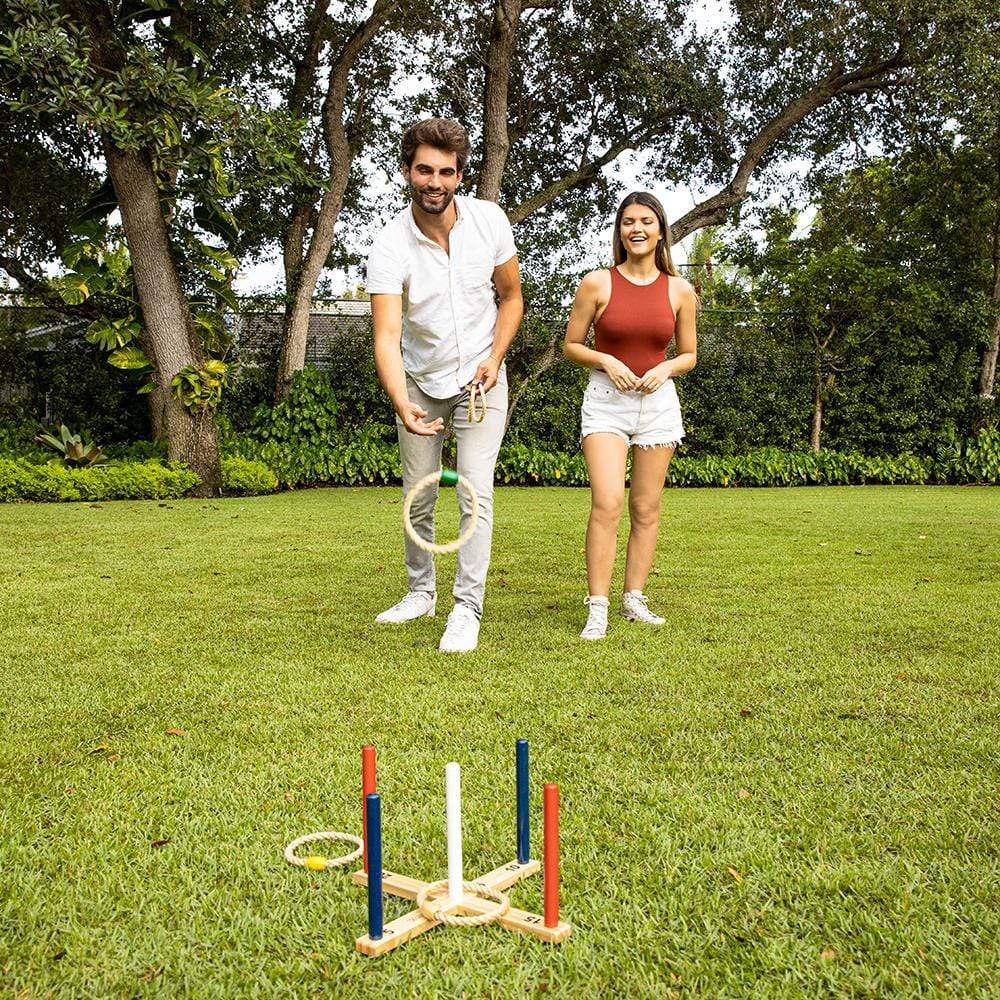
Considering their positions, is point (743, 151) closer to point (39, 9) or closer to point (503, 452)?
point (503, 452)

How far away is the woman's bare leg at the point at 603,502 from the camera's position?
467 cm

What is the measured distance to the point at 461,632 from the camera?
170 inches

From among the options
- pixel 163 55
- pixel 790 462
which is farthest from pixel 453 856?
pixel 790 462

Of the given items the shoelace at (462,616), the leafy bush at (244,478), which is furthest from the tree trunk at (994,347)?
the shoelace at (462,616)

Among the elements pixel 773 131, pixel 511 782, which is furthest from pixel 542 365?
pixel 511 782

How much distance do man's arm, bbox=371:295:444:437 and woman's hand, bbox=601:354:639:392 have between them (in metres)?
0.85

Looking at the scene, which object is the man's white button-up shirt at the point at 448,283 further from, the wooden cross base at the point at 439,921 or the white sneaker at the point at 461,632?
the wooden cross base at the point at 439,921

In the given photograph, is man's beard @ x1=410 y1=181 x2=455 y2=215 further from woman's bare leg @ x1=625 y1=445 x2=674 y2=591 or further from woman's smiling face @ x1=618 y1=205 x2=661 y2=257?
woman's bare leg @ x1=625 y1=445 x2=674 y2=591

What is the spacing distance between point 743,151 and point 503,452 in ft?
22.7

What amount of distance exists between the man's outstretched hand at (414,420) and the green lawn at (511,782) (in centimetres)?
93

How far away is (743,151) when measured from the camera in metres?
17.8

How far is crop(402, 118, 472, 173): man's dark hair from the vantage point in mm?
4086

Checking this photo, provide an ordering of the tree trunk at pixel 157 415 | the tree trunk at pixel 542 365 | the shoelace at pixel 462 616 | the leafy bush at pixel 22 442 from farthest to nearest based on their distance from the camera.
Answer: the tree trunk at pixel 542 365
the tree trunk at pixel 157 415
the leafy bush at pixel 22 442
the shoelace at pixel 462 616

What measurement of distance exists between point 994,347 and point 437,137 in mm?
16746
